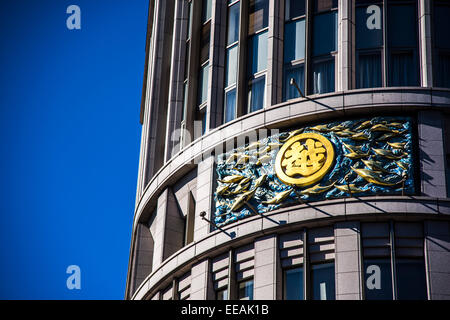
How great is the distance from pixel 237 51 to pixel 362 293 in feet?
53.1

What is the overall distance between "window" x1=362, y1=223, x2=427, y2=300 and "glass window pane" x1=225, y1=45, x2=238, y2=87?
40.5 feet

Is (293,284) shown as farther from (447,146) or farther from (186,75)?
(186,75)

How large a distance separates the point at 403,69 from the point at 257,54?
25.7 feet

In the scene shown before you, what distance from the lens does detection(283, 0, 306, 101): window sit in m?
61.8

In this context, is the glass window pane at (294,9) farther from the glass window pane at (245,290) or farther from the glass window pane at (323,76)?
the glass window pane at (245,290)

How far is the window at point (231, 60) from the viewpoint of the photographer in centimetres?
6388

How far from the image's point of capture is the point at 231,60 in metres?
64.9

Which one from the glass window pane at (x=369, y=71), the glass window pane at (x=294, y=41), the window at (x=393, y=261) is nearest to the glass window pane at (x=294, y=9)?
the glass window pane at (x=294, y=41)

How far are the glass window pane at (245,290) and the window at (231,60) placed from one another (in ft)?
30.4

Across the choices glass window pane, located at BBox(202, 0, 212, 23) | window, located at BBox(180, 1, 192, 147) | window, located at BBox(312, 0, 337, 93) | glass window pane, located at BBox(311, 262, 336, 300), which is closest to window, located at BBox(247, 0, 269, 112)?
window, located at BBox(312, 0, 337, 93)
